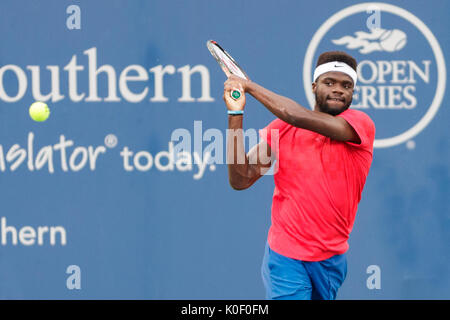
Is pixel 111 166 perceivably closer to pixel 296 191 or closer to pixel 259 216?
pixel 259 216

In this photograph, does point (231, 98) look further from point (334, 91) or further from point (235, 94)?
point (334, 91)

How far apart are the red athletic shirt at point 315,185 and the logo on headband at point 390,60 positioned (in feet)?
2.92

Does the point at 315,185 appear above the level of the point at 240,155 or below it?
below

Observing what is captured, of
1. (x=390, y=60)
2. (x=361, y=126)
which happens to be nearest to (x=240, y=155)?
(x=361, y=126)

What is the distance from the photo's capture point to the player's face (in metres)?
2.89

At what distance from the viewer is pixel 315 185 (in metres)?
2.90

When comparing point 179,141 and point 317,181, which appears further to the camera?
point 179,141

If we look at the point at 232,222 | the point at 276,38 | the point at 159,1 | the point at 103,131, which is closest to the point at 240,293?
the point at 232,222

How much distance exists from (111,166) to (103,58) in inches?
25.2

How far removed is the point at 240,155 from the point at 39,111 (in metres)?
1.45

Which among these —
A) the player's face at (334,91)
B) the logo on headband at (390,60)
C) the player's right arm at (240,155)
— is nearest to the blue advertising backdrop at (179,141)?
the logo on headband at (390,60)

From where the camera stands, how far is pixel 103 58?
3.79 m

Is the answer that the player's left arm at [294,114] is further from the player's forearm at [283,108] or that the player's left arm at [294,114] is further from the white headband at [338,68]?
the white headband at [338,68]

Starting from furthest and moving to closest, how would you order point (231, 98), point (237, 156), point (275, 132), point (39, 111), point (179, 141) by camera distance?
point (179, 141) < point (39, 111) < point (275, 132) < point (237, 156) < point (231, 98)
